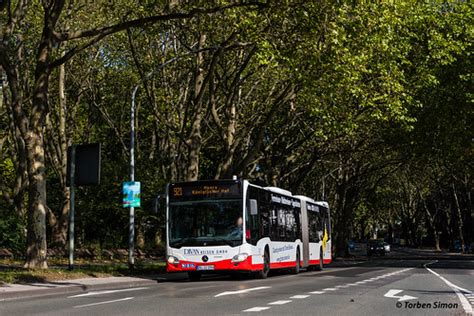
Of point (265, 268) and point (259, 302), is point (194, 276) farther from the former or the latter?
point (259, 302)

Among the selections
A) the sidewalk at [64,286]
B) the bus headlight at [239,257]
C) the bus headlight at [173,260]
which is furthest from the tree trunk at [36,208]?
the bus headlight at [239,257]

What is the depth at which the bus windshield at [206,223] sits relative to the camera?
2297cm

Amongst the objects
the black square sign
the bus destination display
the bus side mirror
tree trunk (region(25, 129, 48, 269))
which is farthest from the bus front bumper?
tree trunk (region(25, 129, 48, 269))

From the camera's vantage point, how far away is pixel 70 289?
18.2 m

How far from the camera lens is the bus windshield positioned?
23.0 m

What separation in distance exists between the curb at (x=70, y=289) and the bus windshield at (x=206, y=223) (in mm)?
1634

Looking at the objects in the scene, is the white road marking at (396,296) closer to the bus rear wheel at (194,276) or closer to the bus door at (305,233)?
the bus rear wheel at (194,276)

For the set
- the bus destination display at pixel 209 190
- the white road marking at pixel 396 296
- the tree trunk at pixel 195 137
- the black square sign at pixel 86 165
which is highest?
the tree trunk at pixel 195 137

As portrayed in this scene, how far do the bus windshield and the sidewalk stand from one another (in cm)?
162

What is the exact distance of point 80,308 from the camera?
42.8 ft

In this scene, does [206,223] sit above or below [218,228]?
above

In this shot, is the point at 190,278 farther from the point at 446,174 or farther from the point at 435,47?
the point at 446,174

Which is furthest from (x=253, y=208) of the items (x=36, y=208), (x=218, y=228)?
(x=36, y=208)

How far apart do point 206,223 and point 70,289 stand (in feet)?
19.5
